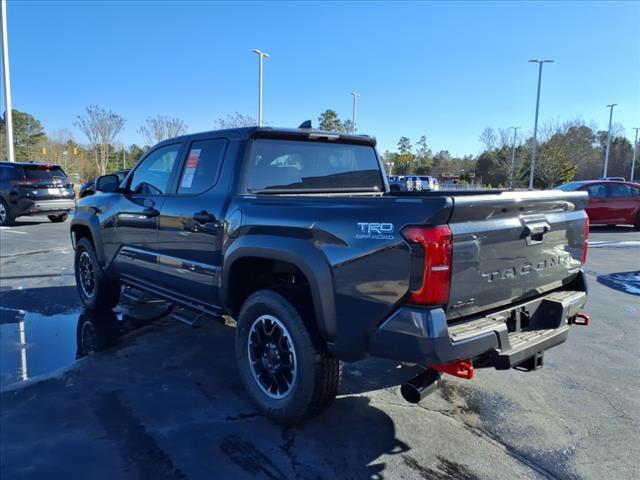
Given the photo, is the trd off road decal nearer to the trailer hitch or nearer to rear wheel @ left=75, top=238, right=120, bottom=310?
the trailer hitch

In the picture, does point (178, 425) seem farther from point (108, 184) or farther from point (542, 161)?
point (542, 161)

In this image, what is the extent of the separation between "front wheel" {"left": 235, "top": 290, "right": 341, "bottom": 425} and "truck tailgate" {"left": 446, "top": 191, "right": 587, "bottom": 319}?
3.00 feet

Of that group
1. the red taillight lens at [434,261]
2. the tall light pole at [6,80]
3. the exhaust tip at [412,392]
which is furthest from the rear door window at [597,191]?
the tall light pole at [6,80]

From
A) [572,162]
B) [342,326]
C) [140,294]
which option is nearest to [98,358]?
[140,294]

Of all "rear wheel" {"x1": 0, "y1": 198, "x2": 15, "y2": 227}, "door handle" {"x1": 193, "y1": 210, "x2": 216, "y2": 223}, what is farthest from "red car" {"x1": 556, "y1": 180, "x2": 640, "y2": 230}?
"rear wheel" {"x1": 0, "y1": 198, "x2": 15, "y2": 227}

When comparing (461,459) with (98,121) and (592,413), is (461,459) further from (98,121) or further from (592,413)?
(98,121)

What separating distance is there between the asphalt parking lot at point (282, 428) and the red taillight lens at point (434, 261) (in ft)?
3.45

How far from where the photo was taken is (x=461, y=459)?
2.88 m

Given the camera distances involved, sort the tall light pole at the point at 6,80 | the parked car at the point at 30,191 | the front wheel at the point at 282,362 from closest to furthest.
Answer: the front wheel at the point at 282,362 < the parked car at the point at 30,191 < the tall light pole at the point at 6,80

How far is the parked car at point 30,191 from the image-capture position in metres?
13.6

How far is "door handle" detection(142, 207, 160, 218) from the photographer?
14.5 feet

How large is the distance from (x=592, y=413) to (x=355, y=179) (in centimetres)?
263

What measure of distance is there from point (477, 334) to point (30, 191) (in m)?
14.5

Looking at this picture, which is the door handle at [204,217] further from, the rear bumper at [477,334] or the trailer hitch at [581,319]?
the trailer hitch at [581,319]
